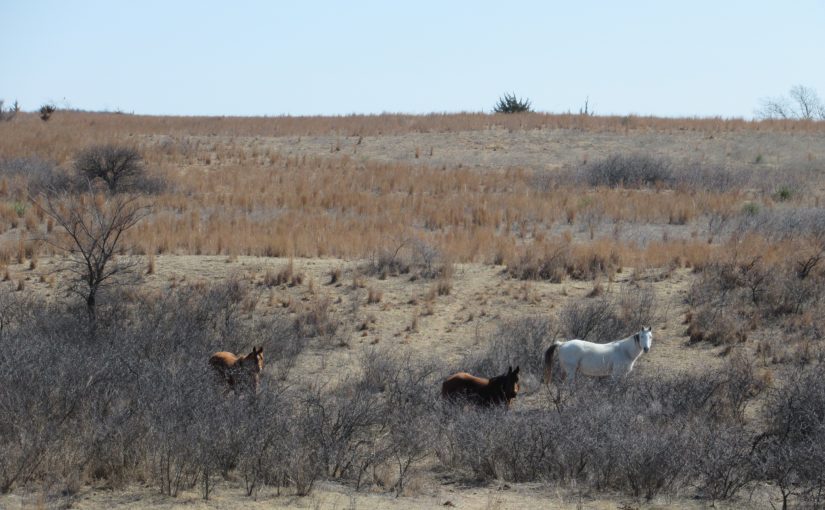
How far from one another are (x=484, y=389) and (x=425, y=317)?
602 centimetres

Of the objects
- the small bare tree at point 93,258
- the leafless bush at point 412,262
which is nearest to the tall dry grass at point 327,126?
the small bare tree at point 93,258

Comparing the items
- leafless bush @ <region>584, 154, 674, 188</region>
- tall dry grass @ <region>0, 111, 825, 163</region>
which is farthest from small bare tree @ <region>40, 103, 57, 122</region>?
leafless bush @ <region>584, 154, 674, 188</region>

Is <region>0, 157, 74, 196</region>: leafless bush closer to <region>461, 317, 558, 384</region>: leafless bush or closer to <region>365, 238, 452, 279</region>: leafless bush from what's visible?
<region>365, 238, 452, 279</region>: leafless bush

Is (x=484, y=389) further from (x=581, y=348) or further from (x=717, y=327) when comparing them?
(x=717, y=327)

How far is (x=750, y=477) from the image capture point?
9.77m

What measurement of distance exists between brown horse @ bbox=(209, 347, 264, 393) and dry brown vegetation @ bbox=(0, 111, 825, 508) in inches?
15.1

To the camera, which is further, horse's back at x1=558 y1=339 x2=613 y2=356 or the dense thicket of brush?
horse's back at x1=558 y1=339 x2=613 y2=356

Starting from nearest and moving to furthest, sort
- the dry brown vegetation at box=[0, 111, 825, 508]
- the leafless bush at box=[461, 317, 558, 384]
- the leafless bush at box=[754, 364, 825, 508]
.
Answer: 1. the leafless bush at box=[754, 364, 825, 508]
2. the dry brown vegetation at box=[0, 111, 825, 508]
3. the leafless bush at box=[461, 317, 558, 384]

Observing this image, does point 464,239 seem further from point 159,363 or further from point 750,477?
point 750,477

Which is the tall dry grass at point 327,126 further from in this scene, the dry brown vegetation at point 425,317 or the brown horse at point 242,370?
the brown horse at point 242,370

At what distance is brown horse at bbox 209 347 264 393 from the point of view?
12.5m

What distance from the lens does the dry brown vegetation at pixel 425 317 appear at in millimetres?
9727

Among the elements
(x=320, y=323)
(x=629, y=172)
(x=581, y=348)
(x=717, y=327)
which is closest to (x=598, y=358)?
(x=581, y=348)

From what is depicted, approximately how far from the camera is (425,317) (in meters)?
18.3
